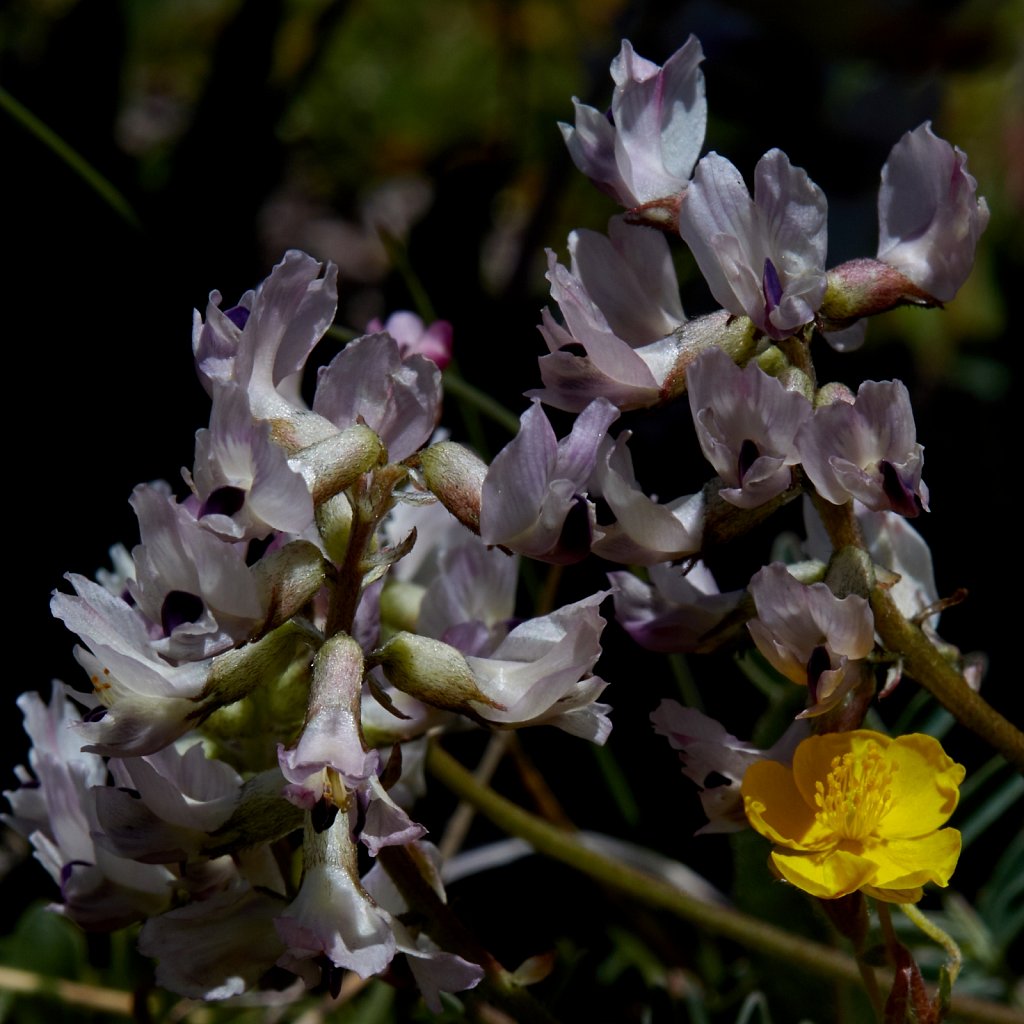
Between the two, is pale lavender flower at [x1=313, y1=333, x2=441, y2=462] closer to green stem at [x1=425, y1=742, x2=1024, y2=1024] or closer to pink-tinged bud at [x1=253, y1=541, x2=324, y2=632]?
pink-tinged bud at [x1=253, y1=541, x2=324, y2=632]

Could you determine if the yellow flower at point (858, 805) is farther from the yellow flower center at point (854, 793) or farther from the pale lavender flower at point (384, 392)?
the pale lavender flower at point (384, 392)

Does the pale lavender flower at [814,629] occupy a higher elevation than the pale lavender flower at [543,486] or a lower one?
lower

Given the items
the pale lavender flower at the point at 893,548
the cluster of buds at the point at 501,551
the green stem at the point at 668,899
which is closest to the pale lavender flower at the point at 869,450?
the cluster of buds at the point at 501,551

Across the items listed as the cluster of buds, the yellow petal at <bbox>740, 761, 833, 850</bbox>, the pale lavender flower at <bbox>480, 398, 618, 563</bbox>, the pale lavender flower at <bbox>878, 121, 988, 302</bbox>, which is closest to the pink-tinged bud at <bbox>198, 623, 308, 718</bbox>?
the cluster of buds

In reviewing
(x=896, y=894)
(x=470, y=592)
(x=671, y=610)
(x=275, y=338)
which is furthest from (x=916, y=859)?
(x=275, y=338)

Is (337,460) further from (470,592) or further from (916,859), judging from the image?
(916,859)

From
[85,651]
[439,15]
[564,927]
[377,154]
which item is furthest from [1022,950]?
[439,15]
